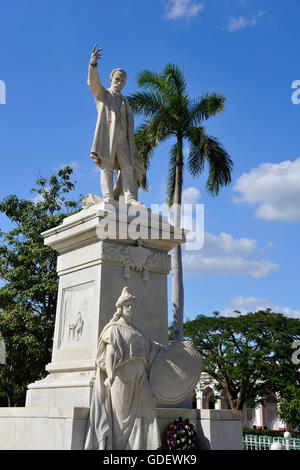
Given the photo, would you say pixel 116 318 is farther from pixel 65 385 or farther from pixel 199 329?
pixel 199 329

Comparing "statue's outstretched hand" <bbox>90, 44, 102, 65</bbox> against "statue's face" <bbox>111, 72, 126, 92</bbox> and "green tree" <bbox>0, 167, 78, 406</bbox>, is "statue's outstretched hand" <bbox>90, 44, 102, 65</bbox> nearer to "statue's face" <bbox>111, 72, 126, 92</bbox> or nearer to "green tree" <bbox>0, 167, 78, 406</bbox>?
"statue's face" <bbox>111, 72, 126, 92</bbox>

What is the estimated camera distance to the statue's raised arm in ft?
29.2

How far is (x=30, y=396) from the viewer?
27.1 feet

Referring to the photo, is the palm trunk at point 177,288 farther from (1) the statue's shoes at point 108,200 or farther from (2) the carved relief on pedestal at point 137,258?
(1) the statue's shoes at point 108,200

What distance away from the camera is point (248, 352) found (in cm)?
3466

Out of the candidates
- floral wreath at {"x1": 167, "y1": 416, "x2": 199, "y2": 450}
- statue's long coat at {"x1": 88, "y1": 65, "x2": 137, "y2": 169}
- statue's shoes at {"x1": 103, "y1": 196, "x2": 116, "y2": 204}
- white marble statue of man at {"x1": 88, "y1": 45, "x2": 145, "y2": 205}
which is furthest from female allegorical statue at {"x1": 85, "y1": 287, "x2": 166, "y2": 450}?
statue's long coat at {"x1": 88, "y1": 65, "x2": 137, "y2": 169}

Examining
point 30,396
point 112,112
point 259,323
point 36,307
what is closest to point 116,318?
point 30,396

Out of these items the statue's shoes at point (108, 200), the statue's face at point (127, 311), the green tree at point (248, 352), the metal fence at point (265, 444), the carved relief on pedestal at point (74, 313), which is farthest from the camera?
the green tree at point (248, 352)

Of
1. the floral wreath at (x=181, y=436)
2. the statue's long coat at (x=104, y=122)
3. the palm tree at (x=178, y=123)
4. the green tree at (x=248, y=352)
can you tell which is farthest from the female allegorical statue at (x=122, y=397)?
the green tree at (x=248, y=352)

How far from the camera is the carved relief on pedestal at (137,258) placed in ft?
26.5

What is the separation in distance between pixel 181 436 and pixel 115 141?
17.0 feet

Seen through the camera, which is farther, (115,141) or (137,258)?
(115,141)

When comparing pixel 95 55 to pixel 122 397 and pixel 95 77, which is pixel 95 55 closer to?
pixel 95 77

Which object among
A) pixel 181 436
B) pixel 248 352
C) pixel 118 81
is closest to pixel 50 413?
pixel 181 436
